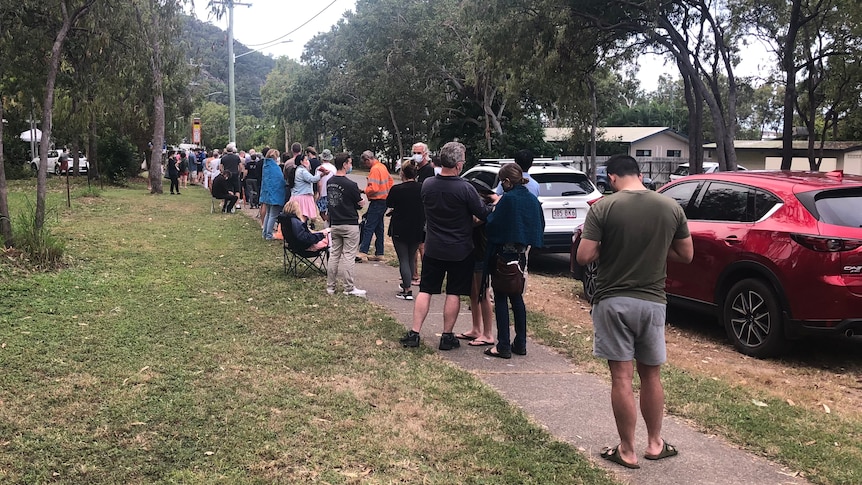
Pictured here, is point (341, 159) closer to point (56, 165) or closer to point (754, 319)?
point (754, 319)

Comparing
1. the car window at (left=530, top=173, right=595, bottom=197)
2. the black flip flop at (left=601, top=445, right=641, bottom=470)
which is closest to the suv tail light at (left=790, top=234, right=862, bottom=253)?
the black flip flop at (left=601, top=445, right=641, bottom=470)

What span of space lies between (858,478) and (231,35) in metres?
29.6

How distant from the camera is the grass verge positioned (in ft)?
12.5

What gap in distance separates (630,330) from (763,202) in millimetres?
3487

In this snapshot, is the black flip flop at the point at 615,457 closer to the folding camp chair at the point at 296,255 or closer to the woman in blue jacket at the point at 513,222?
the woman in blue jacket at the point at 513,222

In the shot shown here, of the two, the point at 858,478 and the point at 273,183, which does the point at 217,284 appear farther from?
the point at 858,478

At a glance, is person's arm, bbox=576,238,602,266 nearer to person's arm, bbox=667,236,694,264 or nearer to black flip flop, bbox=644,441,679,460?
person's arm, bbox=667,236,694,264

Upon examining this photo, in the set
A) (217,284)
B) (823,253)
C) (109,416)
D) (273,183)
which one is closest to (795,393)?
(823,253)

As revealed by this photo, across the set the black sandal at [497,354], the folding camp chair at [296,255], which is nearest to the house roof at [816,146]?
the folding camp chair at [296,255]

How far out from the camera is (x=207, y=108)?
93.3 meters

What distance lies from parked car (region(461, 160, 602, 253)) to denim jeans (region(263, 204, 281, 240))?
3.93 m

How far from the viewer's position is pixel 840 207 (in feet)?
19.9

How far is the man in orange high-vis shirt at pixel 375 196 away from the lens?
33.1 ft

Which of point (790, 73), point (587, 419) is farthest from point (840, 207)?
point (790, 73)
